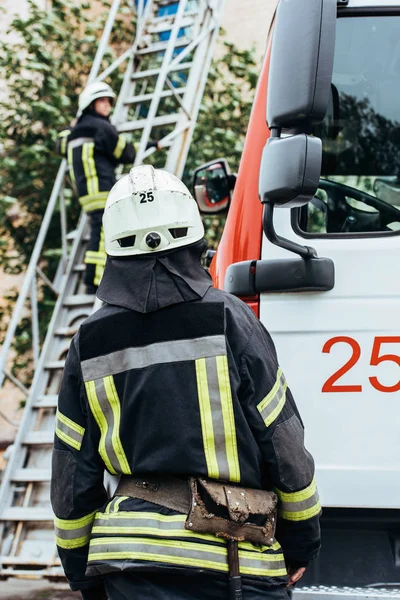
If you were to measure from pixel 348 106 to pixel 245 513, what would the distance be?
1.39 m

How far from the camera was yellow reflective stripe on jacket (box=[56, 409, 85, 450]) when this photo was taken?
80.0 inches

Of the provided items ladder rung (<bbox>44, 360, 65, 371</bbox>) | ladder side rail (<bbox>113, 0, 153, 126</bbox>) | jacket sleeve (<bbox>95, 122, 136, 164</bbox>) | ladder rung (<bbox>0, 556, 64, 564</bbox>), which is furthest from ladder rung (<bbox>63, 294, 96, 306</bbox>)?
ladder rung (<bbox>0, 556, 64, 564</bbox>)

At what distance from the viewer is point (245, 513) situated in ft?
6.22

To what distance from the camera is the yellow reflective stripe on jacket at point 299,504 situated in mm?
2002

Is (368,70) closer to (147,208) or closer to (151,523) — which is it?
(147,208)

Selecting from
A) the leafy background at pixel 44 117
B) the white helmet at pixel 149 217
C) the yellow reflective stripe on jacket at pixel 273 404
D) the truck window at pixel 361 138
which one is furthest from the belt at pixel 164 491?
the leafy background at pixel 44 117

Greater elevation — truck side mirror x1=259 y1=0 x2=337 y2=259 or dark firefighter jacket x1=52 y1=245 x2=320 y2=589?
truck side mirror x1=259 y1=0 x2=337 y2=259

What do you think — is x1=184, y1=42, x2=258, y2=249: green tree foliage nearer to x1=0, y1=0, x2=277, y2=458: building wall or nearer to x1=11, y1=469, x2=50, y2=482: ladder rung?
x1=0, y1=0, x2=277, y2=458: building wall

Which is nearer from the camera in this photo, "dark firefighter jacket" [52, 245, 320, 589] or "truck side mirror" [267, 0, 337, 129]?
"dark firefighter jacket" [52, 245, 320, 589]

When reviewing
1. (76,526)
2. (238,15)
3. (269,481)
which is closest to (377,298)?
(269,481)

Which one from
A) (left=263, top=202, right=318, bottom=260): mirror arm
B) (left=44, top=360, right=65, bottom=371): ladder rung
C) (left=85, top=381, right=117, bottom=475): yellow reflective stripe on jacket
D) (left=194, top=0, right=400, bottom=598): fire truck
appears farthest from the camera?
(left=44, top=360, right=65, bottom=371): ladder rung

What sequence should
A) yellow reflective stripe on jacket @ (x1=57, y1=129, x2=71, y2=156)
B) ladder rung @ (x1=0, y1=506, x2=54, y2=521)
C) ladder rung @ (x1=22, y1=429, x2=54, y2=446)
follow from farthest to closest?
yellow reflective stripe on jacket @ (x1=57, y1=129, x2=71, y2=156)
ladder rung @ (x1=22, y1=429, x2=54, y2=446)
ladder rung @ (x1=0, y1=506, x2=54, y2=521)

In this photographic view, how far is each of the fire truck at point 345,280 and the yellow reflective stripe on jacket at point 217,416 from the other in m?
0.58

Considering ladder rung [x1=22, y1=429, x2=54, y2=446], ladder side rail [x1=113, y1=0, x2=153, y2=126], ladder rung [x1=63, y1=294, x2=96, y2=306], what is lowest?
ladder rung [x1=22, y1=429, x2=54, y2=446]
